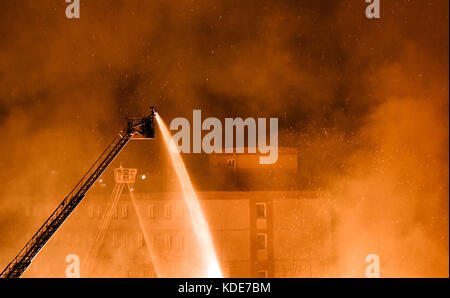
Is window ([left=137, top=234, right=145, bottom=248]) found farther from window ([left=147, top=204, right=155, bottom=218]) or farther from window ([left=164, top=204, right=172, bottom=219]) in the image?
window ([left=164, top=204, right=172, bottom=219])

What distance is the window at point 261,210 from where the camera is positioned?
70.8 feet

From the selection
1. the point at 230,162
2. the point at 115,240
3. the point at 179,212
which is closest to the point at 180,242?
the point at 179,212

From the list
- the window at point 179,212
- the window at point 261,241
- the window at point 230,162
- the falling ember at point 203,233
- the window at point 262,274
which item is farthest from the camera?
the window at point 230,162

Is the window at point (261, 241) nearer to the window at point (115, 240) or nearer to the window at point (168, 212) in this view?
the window at point (168, 212)

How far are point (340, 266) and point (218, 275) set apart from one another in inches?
245

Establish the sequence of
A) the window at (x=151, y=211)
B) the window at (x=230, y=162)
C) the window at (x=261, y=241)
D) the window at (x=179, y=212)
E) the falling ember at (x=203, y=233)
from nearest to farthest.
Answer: the falling ember at (x=203, y=233) → the window at (x=179, y=212) → the window at (x=151, y=211) → the window at (x=261, y=241) → the window at (x=230, y=162)

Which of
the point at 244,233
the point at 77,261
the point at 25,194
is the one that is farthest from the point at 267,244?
the point at 25,194

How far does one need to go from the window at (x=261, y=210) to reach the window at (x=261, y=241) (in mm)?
943

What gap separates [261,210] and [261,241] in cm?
152

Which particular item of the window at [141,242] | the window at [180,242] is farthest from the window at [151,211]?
the window at [180,242]

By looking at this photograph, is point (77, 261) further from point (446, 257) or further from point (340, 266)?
point (446, 257)

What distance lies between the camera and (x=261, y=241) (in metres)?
21.6

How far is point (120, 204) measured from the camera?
21.2m

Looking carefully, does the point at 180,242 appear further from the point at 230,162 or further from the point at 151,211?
the point at 230,162
